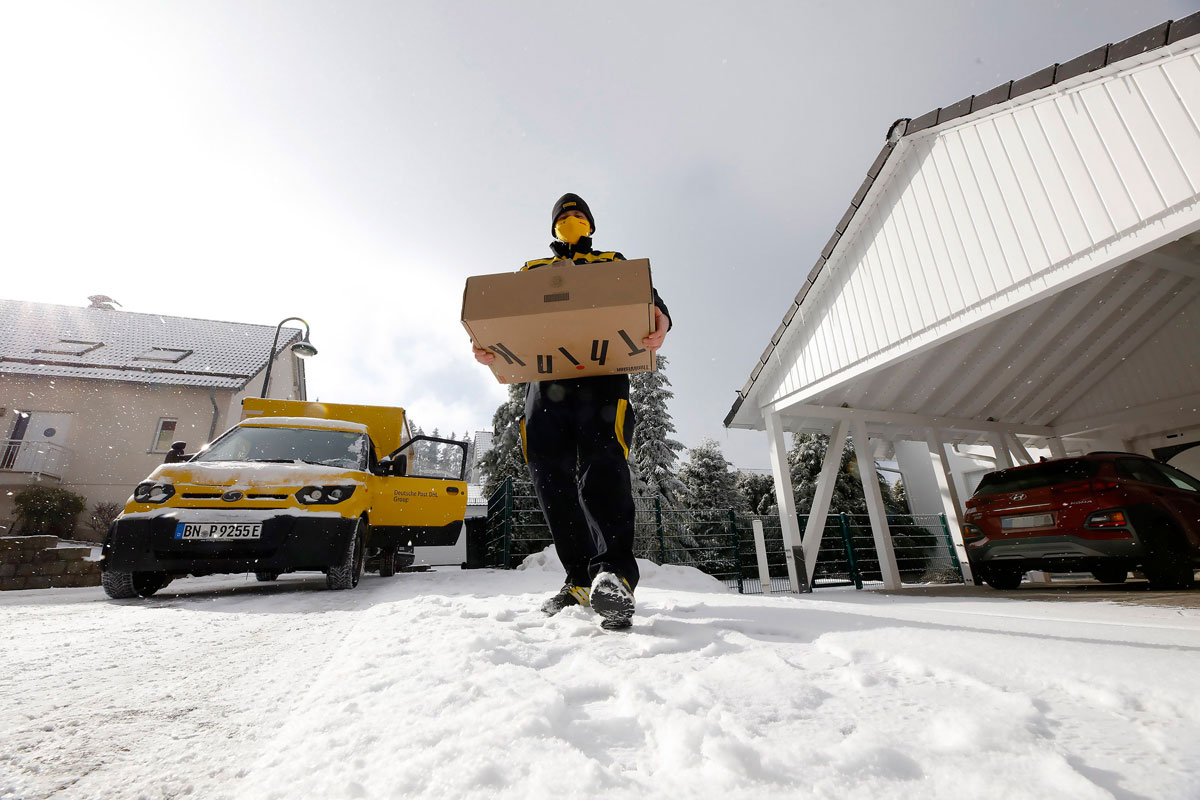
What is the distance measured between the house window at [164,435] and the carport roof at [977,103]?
17214 mm

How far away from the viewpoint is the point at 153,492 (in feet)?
10.9

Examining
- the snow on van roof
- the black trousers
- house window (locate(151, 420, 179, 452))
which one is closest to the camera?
the black trousers

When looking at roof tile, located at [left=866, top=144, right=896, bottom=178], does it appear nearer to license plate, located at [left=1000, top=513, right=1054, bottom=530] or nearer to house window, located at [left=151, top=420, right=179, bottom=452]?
license plate, located at [left=1000, top=513, right=1054, bottom=530]

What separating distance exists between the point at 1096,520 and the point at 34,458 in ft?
73.9

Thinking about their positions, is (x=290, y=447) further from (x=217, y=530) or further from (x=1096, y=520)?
(x=1096, y=520)

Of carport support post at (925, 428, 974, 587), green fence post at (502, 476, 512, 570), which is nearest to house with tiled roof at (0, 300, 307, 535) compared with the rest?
green fence post at (502, 476, 512, 570)

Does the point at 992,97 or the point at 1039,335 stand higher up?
the point at 992,97

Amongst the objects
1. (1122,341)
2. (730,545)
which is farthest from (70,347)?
(1122,341)

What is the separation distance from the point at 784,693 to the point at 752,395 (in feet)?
19.0

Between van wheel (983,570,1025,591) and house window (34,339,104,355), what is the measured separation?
2447 centimetres

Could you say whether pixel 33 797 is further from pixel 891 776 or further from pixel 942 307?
pixel 942 307

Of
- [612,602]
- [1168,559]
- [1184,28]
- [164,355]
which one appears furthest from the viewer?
[164,355]

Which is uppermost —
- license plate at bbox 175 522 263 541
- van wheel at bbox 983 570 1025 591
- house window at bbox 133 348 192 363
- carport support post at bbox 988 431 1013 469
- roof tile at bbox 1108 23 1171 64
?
house window at bbox 133 348 192 363

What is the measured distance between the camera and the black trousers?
2256 mm
